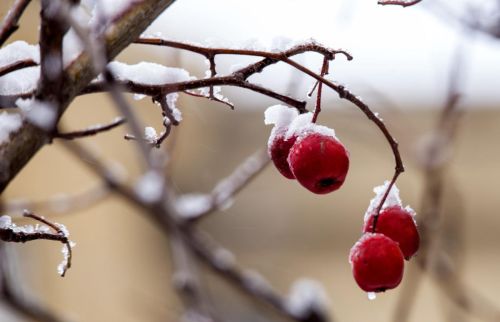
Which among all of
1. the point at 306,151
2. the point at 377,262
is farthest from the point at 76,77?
the point at 377,262

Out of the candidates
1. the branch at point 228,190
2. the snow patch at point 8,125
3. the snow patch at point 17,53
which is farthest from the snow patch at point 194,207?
the snow patch at point 8,125

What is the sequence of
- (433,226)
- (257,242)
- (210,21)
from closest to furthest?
(433,226) < (210,21) < (257,242)

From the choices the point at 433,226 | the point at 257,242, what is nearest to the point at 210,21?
the point at 433,226

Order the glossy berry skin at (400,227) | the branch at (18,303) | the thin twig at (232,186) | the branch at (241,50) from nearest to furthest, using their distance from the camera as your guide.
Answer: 1. the branch at (241,50)
2. the glossy berry skin at (400,227)
3. the branch at (18,303)
4. the thin twig at (232,186)

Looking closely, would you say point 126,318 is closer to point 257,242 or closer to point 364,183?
point 257,242

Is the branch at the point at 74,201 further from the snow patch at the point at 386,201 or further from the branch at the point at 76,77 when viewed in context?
the branch at the point at 76,77

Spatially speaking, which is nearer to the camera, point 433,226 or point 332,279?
point 433,226

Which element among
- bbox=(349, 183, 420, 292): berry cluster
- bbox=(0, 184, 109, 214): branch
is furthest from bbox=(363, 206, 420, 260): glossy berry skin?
bbox=(0, 184, 109, 214): branch

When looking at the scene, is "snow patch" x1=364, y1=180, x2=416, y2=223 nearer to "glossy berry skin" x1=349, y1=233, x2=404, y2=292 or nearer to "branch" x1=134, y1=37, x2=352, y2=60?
"glossy berry skin" x1=349, y1=233, x2=404, y2=292
